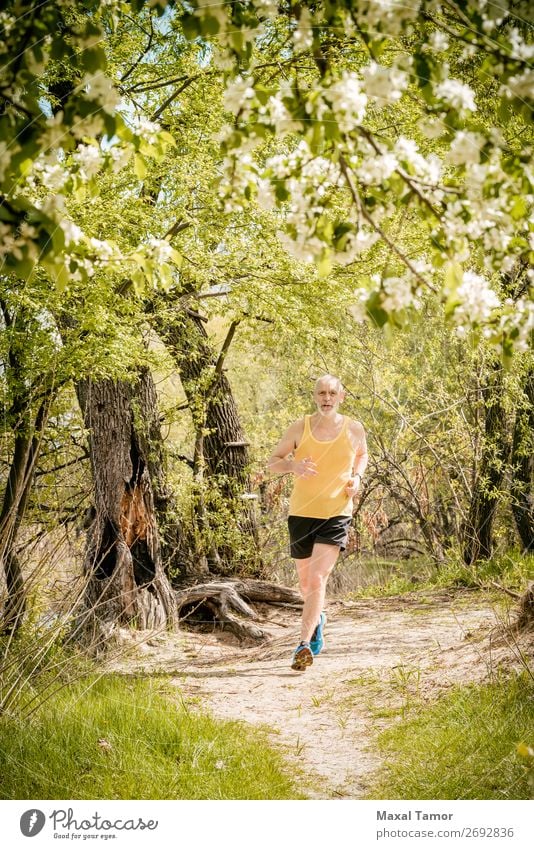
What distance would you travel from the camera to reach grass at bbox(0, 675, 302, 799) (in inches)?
104

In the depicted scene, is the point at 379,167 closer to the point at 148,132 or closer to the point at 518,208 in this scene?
the point at 518,208

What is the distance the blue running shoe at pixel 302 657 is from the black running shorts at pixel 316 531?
1.52 ft

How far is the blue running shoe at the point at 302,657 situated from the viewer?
405cm

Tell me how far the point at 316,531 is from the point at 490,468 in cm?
327

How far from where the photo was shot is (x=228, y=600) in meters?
5.68

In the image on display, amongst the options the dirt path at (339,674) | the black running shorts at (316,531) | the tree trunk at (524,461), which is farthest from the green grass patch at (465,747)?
the tree trunk at (524,461)

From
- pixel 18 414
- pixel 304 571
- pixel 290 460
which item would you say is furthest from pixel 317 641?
pixel 18 414

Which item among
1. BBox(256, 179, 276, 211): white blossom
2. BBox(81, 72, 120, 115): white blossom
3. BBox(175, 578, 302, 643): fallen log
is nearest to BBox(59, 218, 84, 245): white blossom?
BBox(81, 72, 120, 115): white blossom

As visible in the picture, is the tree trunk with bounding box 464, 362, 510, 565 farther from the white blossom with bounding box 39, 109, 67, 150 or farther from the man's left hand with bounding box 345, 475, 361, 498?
the white blossom with bounding box 39, 109, 67, 150

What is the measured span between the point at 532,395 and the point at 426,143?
2.91 meters

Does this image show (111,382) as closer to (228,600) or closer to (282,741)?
(228,600)

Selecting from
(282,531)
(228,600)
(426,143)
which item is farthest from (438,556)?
(426,143)

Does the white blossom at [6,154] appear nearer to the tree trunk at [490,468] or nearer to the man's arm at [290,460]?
the man's arm at [290,460]

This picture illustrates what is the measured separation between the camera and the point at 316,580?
3.91 meters
